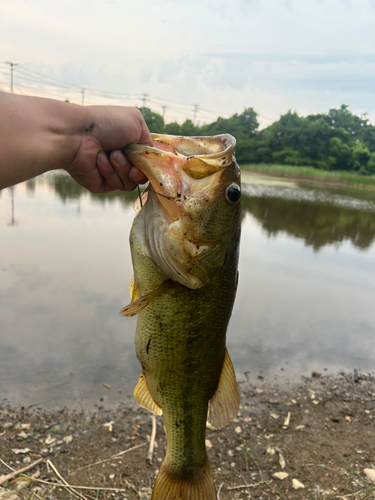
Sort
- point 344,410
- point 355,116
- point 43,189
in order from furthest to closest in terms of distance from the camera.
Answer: point 355,116 → point 43,189 → point 344,410

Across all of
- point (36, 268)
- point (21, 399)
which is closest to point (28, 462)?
point (21, 399)

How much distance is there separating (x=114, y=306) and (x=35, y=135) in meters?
4.64

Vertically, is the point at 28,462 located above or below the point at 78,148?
below

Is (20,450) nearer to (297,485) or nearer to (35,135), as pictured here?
(297,485)

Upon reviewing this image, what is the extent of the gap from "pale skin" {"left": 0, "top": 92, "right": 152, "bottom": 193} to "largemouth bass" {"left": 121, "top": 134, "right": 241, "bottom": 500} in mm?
116

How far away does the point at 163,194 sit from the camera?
1867mm

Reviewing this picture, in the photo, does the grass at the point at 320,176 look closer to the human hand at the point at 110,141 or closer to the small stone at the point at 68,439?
the small stone at the point at 68,439

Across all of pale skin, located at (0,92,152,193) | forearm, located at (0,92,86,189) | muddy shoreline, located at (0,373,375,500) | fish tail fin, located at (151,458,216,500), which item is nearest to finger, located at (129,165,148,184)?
pale skin, located at (0,92,152,193)

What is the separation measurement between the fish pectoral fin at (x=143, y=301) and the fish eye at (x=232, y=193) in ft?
1.63

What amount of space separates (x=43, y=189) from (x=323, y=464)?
1590 cm

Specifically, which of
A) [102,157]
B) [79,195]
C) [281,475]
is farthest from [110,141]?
[79,195]

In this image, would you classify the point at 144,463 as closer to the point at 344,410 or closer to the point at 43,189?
the point at 344,410

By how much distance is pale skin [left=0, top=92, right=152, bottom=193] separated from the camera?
5.76 ft

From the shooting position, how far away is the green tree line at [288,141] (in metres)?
46.4
